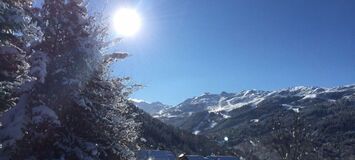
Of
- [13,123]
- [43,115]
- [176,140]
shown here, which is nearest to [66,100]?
[43,115]

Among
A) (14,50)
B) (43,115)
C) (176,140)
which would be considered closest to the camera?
(43,115)

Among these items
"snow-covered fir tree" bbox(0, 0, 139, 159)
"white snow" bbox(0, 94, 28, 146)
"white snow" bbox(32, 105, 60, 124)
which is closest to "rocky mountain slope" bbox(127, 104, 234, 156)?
"snow-covered fir tree" bbox(0, 0, 139, 159)

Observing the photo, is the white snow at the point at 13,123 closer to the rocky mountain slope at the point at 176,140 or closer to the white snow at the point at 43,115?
the white snow at the point at 43,115

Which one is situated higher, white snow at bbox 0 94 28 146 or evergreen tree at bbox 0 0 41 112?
evergreen tree at bbox 0 0 41 112

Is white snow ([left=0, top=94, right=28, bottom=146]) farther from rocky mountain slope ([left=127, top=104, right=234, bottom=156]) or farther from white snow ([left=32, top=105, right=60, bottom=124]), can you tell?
rocky mountain slope ([left=127, top=104, right=234, bottom=156])

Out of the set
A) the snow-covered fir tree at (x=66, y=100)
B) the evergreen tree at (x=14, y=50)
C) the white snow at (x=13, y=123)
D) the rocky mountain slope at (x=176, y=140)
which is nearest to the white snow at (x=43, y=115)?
the snow-covered fir tree at (x=66, y=100)

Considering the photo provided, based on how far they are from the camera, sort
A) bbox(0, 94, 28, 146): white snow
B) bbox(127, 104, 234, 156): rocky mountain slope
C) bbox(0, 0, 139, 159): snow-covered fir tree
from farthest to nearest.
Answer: bbox(127, 104, 234, 156): rocky mountain slope, bbox(0, 0, 139, 159): snow-covered fir tree, bbox(0, 94, 28, 146): white snow

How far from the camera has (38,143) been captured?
12.2 m

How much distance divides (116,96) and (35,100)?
2.63 m

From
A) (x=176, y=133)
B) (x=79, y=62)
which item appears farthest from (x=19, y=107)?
(x=176, y=133)

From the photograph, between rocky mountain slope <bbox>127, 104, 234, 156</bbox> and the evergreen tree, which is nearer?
the evergreen tree

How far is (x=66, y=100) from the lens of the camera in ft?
40.9

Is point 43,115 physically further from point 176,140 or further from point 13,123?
point 176,140

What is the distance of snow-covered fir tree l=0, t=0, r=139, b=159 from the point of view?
1184 cm
